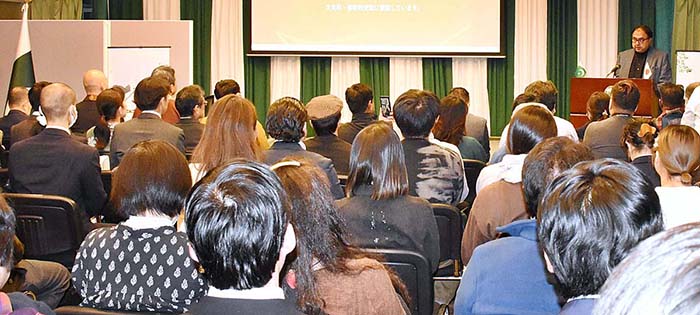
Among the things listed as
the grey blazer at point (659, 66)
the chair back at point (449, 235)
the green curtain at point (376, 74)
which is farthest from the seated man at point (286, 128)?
the green curtain at point (376, 74)

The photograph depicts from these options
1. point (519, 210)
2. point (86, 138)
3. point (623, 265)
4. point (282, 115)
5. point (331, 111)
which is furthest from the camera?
point (86, 138)

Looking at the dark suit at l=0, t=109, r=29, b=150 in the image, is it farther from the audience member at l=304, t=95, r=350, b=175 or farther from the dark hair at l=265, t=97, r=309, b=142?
Answer: the dark hair at l=265, t=97, r=309, b=142

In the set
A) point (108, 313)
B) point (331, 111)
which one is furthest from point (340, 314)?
point (331, 111)

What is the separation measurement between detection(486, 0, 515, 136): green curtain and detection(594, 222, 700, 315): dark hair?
9729 mm

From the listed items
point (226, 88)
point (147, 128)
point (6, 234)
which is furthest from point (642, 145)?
point (6, 234)

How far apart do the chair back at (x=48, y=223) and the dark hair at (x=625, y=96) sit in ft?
11.3

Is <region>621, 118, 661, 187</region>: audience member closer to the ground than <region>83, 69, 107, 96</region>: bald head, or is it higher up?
closer to the ground

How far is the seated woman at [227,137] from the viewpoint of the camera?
13.6 ft

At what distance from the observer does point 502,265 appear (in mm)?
2541

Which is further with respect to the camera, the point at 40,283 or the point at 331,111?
the point at 331,111

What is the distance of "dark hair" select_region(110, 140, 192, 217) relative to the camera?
2756 mm

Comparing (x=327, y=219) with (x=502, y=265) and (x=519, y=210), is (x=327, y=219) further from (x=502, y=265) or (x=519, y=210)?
(x=519, y=210)

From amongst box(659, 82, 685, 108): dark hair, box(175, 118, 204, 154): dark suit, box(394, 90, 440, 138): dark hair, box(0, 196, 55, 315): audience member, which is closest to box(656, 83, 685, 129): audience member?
box(659, 82, 685, 108): dark hair

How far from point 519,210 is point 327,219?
5.25 ft
